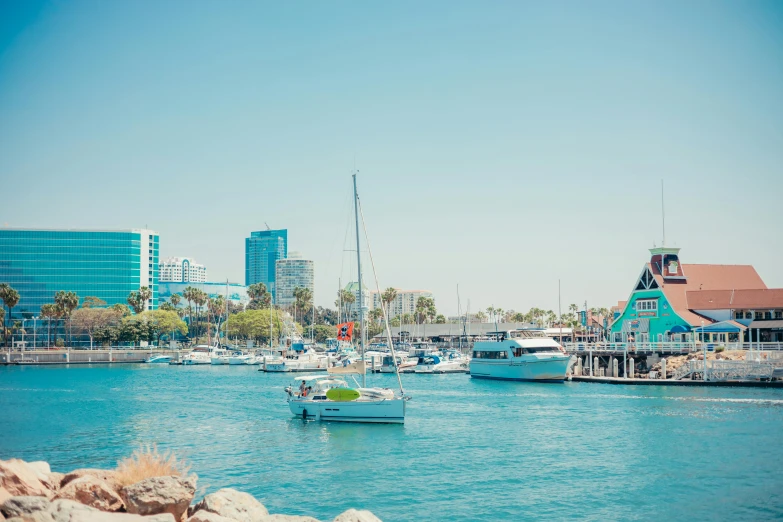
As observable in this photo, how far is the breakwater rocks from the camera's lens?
1407 cm

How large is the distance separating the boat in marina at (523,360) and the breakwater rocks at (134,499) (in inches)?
2547

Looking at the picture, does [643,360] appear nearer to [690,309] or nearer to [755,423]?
[690,309]

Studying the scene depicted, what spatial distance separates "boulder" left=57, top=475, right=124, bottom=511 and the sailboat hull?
30331 millimetres

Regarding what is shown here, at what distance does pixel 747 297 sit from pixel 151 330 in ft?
411

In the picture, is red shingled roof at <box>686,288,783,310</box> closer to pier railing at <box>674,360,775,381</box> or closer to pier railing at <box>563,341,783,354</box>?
pier railing at <box>563,341,783,354</box>

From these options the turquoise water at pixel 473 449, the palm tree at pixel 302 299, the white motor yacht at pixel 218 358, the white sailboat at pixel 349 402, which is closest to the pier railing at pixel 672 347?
the turquoise water at pixel 473 449

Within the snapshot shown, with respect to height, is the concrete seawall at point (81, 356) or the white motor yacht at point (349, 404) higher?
the white motor yacht at point (349, 404)

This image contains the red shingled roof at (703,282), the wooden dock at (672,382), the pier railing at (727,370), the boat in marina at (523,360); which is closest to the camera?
the wooden dock at (672,382)

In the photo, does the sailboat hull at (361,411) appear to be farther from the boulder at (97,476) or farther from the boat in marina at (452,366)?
the boat in marina at (452,366)

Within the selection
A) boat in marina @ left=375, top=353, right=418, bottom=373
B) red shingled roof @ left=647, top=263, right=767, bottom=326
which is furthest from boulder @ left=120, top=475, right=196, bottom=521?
boat in marina @ left=375, top=353, right=418, bottom=373

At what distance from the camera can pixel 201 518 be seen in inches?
599

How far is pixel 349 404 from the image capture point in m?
46.7

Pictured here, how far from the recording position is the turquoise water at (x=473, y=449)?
27281 mm

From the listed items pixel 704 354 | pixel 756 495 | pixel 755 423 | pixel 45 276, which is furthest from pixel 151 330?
pixel 756 495
